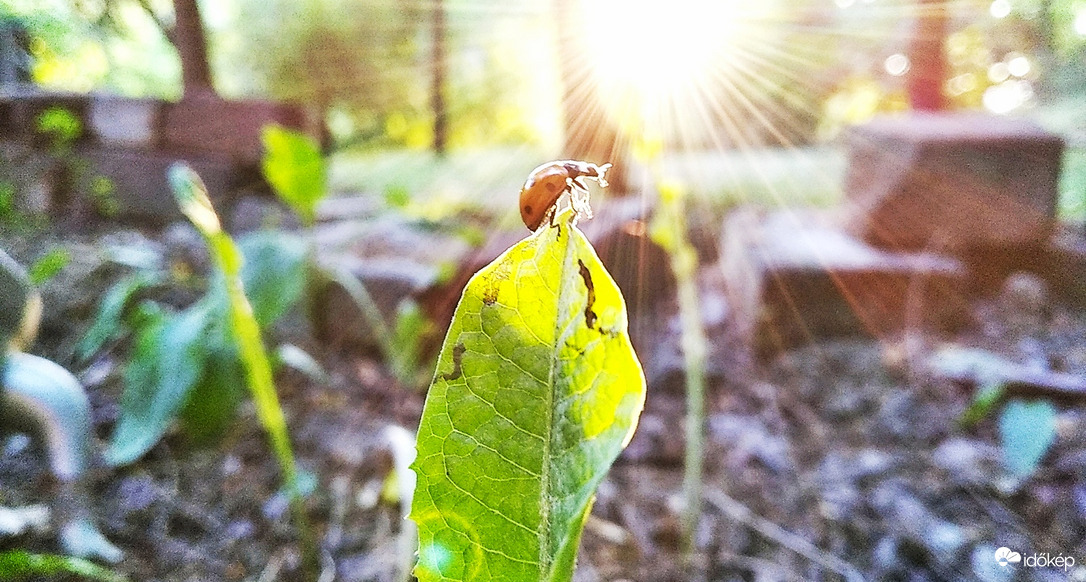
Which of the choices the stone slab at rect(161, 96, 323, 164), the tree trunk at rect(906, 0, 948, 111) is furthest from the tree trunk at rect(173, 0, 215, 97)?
the tree trunk at rect(906, 0, 948, 111)

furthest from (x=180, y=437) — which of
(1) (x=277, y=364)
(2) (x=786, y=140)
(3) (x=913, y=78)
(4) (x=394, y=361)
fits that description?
(3) (x=913, y=78)

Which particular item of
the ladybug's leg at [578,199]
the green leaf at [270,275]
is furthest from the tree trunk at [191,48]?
the ladybug's leg at [578,199]

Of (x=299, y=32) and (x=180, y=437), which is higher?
(x=299, y=32)

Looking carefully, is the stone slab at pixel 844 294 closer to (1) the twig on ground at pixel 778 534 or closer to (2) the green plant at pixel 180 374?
(1) the twig on ground at pixel 778 534

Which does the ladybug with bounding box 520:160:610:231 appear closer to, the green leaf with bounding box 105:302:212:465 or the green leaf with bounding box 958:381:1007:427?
the green leaf with bounding box 105:302:212:465

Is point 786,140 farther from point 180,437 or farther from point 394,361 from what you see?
point 180,437

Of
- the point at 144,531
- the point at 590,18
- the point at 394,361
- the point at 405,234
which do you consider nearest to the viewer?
the point at 144,531
